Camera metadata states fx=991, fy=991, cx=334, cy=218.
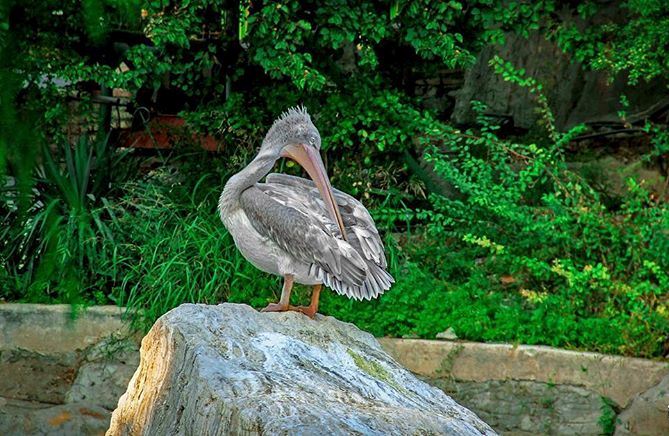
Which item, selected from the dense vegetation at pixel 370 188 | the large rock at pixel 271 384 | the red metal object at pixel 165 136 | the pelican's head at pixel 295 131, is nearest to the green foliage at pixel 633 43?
the dense vegetation at pixel 370 188

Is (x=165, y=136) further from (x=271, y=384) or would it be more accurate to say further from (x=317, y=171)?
(x=271, y=384)

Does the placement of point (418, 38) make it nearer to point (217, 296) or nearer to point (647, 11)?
point (647, 11)

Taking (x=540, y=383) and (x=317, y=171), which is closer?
(x=317, y=171)

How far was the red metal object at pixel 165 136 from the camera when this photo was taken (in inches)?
305

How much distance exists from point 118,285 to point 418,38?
2688mm

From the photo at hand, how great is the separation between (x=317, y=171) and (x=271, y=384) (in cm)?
130

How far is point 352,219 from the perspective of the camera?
446 cm

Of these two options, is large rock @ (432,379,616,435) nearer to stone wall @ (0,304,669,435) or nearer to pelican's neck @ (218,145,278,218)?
stone wall @ (0,304,669,435)

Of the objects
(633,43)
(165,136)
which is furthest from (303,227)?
(165,136)

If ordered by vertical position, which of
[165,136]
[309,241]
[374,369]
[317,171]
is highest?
[317,171]

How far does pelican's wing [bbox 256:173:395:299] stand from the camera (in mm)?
4324

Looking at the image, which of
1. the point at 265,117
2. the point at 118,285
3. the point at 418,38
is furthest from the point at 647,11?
the point at 118,285

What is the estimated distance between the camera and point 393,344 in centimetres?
587

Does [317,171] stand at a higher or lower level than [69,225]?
higher
